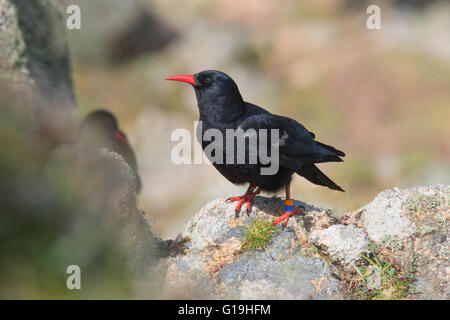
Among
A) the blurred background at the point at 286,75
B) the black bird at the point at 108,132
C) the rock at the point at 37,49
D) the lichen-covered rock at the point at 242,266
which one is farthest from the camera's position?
Answer: the blurred background at the point at 286,75

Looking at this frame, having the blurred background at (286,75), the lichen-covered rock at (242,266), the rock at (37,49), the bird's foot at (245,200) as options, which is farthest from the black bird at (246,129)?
the blurred background at (286,75)

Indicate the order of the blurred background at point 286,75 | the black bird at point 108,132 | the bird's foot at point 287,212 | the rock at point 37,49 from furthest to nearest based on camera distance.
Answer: the blurred background at point 286,75 < the black bird at point 108,132 < the rock at point 37,49 < the bird's foot at point 287,212

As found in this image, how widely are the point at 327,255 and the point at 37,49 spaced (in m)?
5.55

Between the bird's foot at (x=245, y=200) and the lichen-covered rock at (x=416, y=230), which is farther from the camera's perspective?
the bird's foot at (x=245, y=200)

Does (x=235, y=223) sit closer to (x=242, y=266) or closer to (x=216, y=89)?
(x=242, y=266)

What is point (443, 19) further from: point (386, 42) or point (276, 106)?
point (276, 106)

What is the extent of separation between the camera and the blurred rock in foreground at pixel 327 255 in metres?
4.25

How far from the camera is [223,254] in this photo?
15.2 feet

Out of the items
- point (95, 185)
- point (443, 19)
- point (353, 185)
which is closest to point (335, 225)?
point (95, 185)

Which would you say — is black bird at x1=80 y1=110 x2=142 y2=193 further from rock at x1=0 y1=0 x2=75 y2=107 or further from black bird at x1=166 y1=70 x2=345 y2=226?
black bird at x1=166 y1=70 x2=345 y2=226

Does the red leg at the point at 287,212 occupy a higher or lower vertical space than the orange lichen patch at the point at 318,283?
higher

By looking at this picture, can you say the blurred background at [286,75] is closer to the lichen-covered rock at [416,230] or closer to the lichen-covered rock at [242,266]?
the lichen-covered rock at [416,230]

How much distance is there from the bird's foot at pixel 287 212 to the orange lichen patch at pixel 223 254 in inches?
16.1
